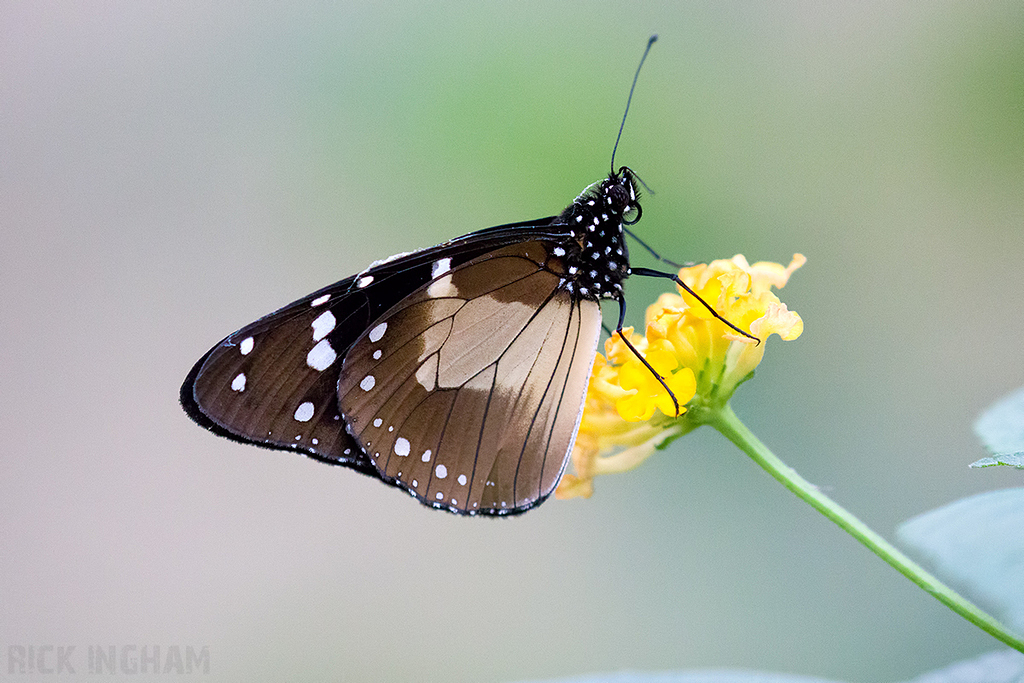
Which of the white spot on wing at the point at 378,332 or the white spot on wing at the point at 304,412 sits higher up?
the white spot on wing at the point at 378,332

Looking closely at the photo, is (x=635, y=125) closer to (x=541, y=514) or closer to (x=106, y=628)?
(x=541, y=514)

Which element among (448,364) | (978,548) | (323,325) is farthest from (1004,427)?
(323,325)

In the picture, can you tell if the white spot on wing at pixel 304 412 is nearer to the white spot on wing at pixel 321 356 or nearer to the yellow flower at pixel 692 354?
the white spot on wing at pixel 321 356

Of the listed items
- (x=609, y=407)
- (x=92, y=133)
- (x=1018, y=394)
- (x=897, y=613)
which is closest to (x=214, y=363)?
(x=609, y=407)

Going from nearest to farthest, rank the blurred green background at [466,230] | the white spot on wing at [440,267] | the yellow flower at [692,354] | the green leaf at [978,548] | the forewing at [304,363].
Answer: the green leaf at [978,548], the yellow flower at [692,354], the forewing at [304,363], the white spot on wing at [440,267], the blurred green background at [466,230]

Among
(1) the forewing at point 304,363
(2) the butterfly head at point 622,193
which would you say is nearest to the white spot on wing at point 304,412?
(1) the forewing at point 304,363

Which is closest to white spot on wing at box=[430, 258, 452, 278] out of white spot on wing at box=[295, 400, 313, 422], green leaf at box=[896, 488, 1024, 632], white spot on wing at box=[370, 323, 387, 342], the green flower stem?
white spot on wing at box=[370, 323, 387, 342]

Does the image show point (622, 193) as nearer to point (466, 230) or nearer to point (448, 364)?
point (448, 364)
